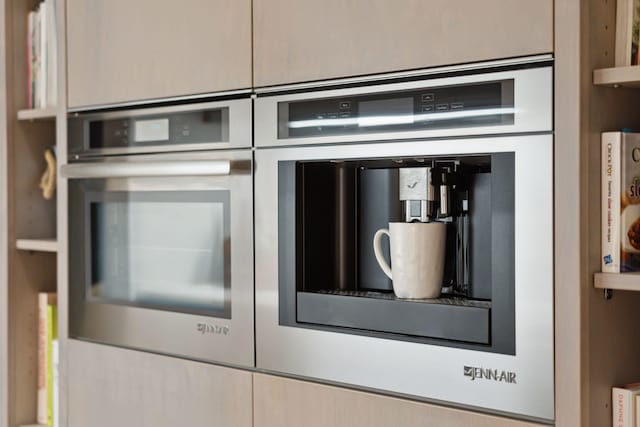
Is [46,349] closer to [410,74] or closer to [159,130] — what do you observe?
[159,130]

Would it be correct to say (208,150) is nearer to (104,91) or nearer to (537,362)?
(104,91)

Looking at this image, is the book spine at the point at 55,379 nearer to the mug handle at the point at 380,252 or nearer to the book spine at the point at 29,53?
the book spine at the point at 29,53

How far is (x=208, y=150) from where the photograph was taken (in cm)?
160

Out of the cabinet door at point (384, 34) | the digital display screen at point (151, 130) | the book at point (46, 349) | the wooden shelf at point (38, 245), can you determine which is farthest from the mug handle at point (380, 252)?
the book at point (46, 349)

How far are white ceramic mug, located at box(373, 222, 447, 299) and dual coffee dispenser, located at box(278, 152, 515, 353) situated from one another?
0.01 meters

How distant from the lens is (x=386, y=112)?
1.34 m

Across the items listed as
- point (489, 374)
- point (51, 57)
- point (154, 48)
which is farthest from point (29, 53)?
point (489, 374)

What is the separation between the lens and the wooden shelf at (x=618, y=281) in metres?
1.13

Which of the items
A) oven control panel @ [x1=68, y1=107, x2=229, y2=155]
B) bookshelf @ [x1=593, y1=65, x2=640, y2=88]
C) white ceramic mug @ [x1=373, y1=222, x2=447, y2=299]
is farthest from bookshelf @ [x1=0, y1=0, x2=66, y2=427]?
bookshelf @ [x1=593, y1=65, x2=640, y2=88]

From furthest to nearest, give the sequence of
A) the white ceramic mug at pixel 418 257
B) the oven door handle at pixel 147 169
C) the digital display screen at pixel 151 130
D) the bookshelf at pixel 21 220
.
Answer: the bookshelf at pixel 21 220
the digital display screen at pixel 151 130
the oven door handle at pixel 147 169
the white ceramic mug at pixel 418 257

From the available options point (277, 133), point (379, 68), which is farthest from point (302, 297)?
point (379, 68)

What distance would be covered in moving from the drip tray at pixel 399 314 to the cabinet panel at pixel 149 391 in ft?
0.75

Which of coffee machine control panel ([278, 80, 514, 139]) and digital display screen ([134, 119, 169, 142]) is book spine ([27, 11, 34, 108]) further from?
coffee machine control panel ([278, 80, 514, 139])

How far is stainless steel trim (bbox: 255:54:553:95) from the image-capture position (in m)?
1.19
